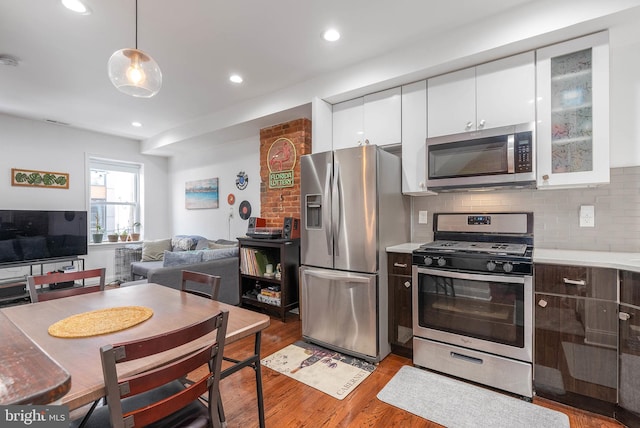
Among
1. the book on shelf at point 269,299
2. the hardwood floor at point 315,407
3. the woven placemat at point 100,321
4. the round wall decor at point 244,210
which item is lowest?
the hardwood floor at point 315,407

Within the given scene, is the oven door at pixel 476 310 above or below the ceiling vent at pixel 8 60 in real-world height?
below

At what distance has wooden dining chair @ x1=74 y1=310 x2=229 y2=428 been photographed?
91 cm

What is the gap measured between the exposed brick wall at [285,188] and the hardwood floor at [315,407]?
1.99 metres

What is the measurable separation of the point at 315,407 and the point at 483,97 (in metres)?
2.59

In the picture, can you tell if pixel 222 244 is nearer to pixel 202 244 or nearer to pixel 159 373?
pixel 202 244

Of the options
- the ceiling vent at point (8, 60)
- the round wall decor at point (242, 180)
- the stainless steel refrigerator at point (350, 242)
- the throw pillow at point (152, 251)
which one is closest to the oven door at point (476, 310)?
the stainless steel refrigerator at point (350, 242)

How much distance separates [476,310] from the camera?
2.20 meters

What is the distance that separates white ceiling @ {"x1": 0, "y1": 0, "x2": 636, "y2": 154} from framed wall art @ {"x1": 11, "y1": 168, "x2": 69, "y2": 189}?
124 cm

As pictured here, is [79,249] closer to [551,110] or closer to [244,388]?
[244,388]

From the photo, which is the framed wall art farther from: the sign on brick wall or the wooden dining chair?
the wooden dining chair

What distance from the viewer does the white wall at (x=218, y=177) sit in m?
4.73

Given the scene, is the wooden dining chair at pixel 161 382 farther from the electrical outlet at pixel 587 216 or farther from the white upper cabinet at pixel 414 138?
the electrical outlet at pixel 587 216

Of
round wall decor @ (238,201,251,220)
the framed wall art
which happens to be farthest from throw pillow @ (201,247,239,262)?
the framed wall art

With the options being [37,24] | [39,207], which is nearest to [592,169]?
[37,24]
